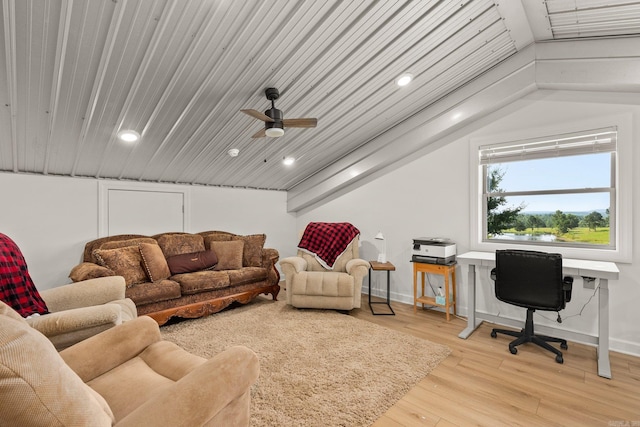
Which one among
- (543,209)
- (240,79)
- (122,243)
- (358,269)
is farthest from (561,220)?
(122,243)

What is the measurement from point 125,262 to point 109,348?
2.00 m

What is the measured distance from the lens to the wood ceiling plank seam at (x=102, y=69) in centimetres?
180

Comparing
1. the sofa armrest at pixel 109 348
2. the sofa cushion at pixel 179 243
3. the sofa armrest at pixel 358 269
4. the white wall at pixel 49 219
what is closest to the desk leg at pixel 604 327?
the sofa armrest at pixel 358 269

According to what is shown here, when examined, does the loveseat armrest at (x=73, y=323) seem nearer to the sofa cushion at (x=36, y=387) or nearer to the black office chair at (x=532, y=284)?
the sofa cushion at (x=36, y=387)

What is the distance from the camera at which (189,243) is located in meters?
4.03

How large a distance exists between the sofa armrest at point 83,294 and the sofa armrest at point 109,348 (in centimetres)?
88

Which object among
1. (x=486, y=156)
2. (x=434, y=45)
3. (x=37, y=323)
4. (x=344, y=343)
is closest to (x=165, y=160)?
(x=37, y=323)

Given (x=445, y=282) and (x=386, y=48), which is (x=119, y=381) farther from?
(x=445, y=282)

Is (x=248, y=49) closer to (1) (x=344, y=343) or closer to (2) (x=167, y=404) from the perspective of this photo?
(2) (x=167, y=404)

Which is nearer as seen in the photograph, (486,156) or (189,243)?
(486,156)

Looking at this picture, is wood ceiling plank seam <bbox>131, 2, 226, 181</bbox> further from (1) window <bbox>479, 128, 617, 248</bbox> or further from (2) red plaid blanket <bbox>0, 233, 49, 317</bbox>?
(1) window <bbox>479, 128, 617, 248</bbox>

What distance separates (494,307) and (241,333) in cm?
285

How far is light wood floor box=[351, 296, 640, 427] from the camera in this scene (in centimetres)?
184

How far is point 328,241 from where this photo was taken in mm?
4199
